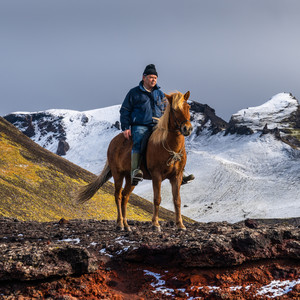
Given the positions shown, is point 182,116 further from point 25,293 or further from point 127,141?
point 25,293

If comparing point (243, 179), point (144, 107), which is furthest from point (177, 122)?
point (243, 179)

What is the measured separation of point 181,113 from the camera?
1071 centimetres

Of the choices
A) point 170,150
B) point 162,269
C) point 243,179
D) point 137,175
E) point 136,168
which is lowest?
point 243,179

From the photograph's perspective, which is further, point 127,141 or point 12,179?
point 12,179

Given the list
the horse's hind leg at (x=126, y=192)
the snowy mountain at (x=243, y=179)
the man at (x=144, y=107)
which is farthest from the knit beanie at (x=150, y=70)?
the snowy mountain at (x=243, y=179)

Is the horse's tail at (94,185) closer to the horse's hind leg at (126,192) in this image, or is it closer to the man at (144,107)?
the horse's hind leg at (126,192)

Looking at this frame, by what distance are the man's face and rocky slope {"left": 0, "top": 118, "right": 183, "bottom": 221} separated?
24.8 metres

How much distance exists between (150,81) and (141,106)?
86cm

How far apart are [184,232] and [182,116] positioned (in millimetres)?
3287

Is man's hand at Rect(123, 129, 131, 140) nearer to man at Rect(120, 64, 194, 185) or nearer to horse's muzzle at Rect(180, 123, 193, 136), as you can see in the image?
man at Rect(120, 64, 194, 185)

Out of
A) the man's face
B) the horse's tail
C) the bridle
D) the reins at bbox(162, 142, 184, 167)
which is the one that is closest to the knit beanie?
the man's face

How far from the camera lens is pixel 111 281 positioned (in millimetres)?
7938

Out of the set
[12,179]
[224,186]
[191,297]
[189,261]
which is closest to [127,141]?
[189,261]

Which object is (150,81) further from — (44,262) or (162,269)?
(44,262)
